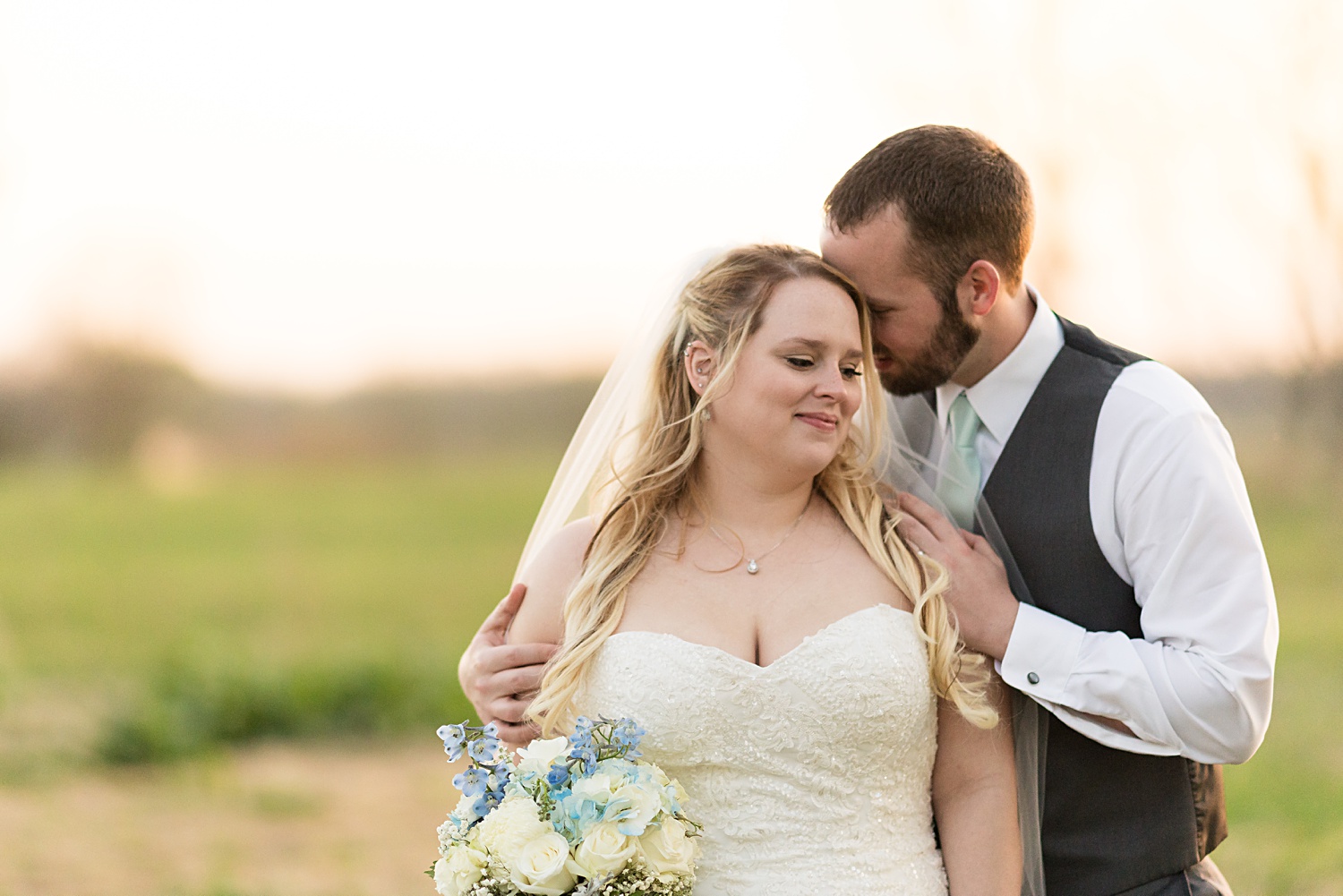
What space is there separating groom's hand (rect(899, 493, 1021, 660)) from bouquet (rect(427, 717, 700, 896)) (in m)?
0.76

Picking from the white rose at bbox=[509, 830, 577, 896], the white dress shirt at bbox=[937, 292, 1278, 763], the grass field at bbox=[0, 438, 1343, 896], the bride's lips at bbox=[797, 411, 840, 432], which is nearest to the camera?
the white rose at bbox=[509, 830, 577, 896]

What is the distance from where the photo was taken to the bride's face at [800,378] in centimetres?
266

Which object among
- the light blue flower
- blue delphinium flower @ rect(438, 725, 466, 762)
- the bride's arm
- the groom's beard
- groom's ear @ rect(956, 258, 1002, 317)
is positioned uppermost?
groom's ear @ rect(956, 258, 1002, 317)

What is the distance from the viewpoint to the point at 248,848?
723 centimetres

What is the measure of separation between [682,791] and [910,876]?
593 mm

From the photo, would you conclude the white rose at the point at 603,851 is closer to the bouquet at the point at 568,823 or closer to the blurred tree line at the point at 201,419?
the bouquet at the point at 568,823

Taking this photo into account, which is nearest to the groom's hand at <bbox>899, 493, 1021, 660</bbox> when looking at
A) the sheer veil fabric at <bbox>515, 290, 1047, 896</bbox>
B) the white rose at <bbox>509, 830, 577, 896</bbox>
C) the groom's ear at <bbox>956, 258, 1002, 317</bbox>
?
the sheer veil fabric at <bbox>515, 290, 1047, 896</bbox>

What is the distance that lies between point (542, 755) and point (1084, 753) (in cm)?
127

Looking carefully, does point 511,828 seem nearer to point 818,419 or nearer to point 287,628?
point 818,419

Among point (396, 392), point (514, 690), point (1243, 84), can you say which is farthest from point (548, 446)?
point (514, 690)

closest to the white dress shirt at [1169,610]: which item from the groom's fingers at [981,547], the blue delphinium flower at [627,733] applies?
the groom's fingers at [981,547]

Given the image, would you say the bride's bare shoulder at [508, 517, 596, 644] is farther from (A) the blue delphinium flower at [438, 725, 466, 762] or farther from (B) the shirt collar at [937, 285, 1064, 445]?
(B) the shirt collar at [937, 285, 1064, 445]

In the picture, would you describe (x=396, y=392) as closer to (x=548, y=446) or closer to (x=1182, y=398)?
(x=548, y=446)

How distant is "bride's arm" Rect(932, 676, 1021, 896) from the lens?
8.70ft
